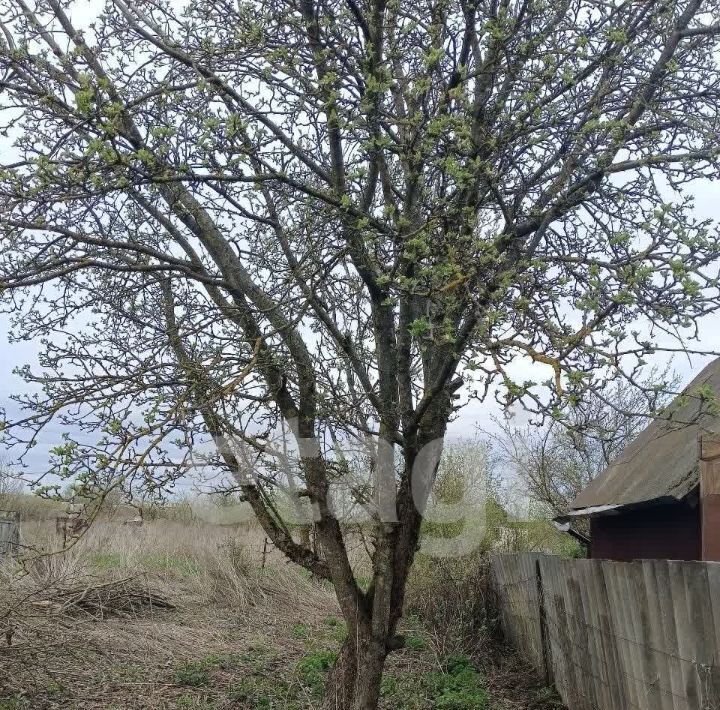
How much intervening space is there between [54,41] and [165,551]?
1340cm

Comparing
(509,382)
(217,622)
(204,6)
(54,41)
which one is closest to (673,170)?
(509,382)

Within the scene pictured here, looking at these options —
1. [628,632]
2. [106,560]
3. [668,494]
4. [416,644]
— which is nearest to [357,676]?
[628,632]

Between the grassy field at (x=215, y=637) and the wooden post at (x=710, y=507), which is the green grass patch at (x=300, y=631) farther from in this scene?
the wooden post at (x=710, y=507)

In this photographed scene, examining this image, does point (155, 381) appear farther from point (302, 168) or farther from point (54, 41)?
point (54, 41)

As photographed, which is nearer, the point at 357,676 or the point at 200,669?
the point at 357,676

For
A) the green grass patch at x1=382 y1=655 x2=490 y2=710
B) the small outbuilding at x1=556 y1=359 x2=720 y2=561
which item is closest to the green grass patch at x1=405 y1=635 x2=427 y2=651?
the green grass patch at x1=382 y1=655 x2=490 y2=710

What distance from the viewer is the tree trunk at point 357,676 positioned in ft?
17.9

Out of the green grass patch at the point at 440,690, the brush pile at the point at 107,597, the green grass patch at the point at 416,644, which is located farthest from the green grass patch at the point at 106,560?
the green grass patch at the point at 440,690

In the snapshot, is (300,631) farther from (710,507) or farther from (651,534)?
(710,507)

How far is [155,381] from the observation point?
5043mm

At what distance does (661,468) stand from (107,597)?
7.19 meters

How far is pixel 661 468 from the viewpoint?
302 inches

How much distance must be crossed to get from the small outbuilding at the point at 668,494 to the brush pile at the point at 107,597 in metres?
5.70

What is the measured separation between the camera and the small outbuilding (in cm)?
611
